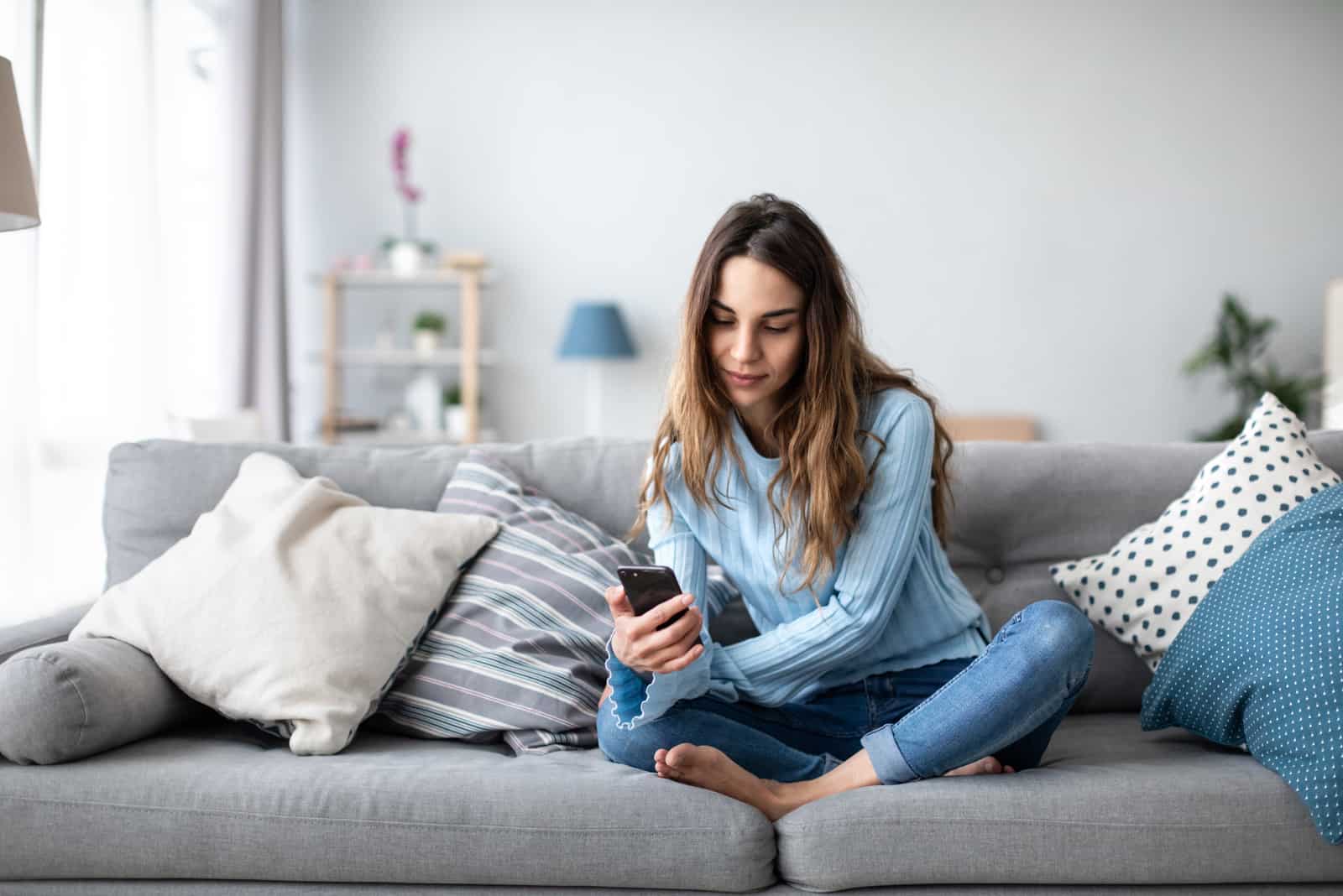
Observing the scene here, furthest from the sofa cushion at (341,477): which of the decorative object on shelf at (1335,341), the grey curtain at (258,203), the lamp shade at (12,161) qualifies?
the decorative object on shelf at (1335,341)

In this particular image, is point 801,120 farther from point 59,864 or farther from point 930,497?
point 59,864

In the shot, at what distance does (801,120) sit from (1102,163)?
4.22 feet

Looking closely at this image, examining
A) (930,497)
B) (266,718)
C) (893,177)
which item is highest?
(893,177)

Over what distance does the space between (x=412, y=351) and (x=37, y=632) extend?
11.0 ft

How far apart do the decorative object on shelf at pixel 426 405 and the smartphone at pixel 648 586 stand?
12.0 feet

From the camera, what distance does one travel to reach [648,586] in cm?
138

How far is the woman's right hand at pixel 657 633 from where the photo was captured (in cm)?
139

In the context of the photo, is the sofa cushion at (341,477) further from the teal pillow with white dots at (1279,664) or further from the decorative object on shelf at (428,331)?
the decorative object on shelf at (428,331)

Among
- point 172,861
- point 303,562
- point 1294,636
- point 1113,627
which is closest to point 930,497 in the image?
point 1113,627

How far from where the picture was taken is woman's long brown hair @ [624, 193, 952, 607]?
156cm

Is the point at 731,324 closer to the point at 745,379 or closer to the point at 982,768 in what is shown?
the point at 745,379

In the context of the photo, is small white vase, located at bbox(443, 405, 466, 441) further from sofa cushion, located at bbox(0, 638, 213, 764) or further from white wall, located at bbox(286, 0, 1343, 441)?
sofa cushion, located at bbox(0, 638, 213, 764)

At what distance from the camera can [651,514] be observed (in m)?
1.72

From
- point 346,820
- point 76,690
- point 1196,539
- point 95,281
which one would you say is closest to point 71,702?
point 76,690
